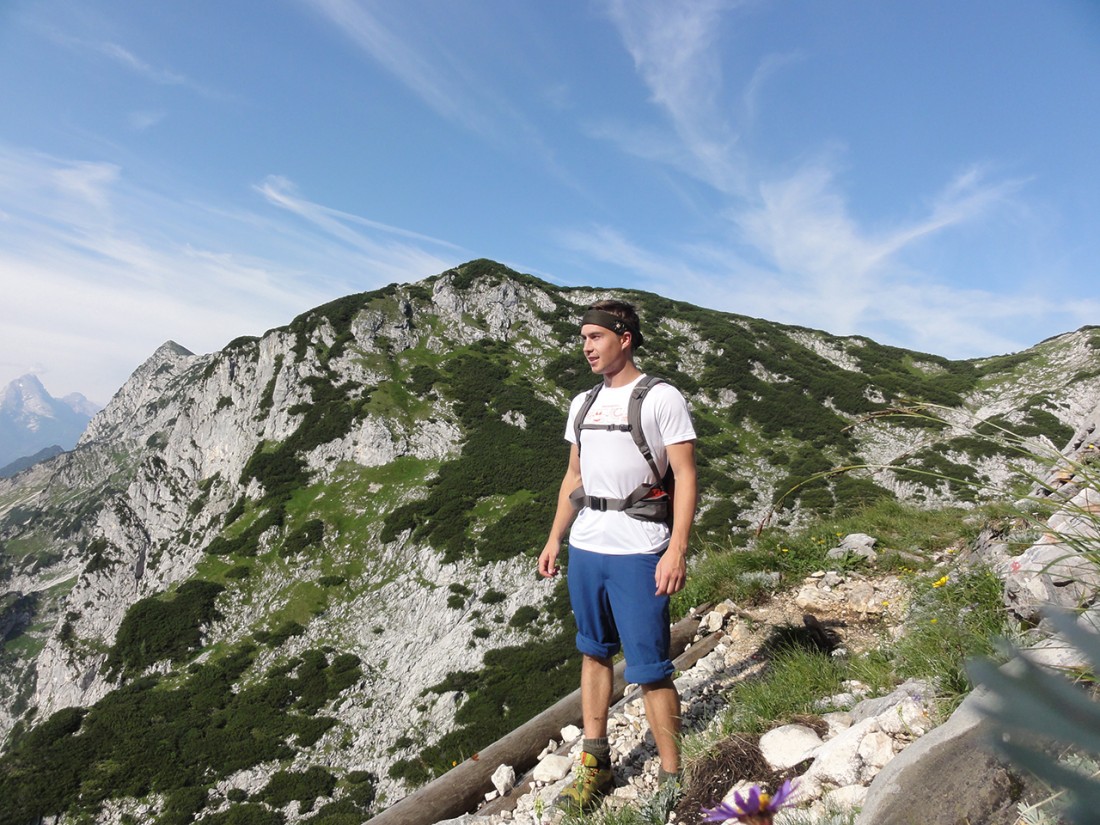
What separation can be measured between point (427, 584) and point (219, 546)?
23.3m

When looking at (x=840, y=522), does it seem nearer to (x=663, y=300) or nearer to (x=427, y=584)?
(x=427, y=584)

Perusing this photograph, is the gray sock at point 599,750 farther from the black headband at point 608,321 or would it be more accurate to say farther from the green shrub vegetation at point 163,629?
the green shrub vegetation at point 163,629

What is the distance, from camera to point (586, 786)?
3893 millimetres

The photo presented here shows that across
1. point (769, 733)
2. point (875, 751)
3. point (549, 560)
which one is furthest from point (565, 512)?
point (875, 751)

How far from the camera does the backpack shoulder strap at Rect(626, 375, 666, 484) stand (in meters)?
3.97

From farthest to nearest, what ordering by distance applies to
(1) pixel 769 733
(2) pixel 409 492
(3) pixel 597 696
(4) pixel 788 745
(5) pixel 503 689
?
(2) pixel 409 492 → (5) pixel 503 689 → (3) pixel 597 696 → (1) pixel 769 733 → (4) pixel 788 745

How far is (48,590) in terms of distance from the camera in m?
96.7

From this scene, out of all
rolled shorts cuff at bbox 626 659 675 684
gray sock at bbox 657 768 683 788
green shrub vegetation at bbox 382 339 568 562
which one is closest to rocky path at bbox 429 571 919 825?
gray sock at bbox 657 768 683 788

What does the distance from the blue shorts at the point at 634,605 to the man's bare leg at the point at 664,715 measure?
118 millimetres

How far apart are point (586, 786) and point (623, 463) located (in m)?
2.17

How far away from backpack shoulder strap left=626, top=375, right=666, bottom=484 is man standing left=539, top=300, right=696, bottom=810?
0.02 meters

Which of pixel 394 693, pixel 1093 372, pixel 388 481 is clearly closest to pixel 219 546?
pixel 388 481

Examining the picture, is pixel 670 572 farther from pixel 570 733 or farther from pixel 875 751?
pixel 570 733

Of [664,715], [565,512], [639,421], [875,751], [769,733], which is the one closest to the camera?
[875,751]
